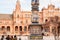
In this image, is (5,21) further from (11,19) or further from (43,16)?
(43,16)

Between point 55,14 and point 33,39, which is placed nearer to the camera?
point 33,39

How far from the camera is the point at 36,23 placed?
2442 cm

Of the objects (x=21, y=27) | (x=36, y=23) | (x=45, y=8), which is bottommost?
(x=21, y=27)

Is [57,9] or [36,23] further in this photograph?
[57,9]

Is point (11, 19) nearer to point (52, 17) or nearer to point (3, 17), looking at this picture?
point (3, 17)

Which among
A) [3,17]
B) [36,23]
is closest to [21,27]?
[3,17]

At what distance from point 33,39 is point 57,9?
85159mm

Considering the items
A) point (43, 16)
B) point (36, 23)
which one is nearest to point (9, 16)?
point (43, 16)

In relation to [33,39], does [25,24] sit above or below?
below

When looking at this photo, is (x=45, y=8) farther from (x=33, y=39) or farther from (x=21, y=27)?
(x=33, y=39)

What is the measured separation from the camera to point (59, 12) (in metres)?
108

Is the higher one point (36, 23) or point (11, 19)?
point (36, 23)

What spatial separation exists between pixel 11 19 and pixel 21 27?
618 centimetres

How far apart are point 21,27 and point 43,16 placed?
32.5ft
